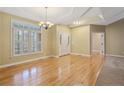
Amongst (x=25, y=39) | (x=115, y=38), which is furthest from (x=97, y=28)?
(x=25, y=39)

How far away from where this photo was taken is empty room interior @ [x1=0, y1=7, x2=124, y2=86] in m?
3.66

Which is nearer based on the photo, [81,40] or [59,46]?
[59,46]

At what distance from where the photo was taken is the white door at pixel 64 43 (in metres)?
8.83

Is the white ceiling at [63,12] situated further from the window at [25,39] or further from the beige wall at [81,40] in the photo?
the beige wall at [81,40]

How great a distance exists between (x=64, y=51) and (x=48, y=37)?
197 cm

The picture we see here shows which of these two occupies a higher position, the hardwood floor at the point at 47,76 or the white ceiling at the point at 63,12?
the white ceiling at the point at 63,12

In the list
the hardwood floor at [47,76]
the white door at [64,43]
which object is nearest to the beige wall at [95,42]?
the white door at [64,43]

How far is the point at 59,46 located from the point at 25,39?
290 centimetres

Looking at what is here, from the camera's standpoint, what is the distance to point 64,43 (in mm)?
9266

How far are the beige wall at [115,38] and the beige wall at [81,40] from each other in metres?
1.90

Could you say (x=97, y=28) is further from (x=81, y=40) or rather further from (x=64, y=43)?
(x=64, y=43)

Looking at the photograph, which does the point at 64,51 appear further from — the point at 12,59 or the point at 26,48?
the point at 12,59
